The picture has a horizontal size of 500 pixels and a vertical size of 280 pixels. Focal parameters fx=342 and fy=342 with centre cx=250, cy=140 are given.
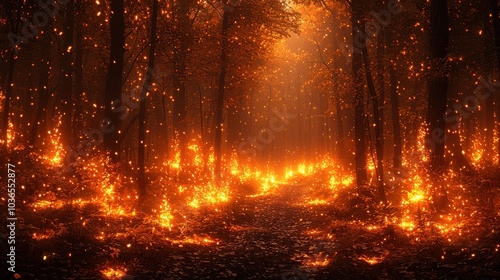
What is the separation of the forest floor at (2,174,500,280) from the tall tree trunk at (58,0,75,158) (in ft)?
30.5

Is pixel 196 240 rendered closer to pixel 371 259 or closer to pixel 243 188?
pixel 371 259

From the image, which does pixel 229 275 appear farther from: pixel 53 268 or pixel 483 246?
pixel 483 246

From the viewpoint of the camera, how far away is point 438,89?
10.4 meters

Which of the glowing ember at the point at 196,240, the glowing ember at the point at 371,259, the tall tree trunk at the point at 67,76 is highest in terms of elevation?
the tall tree trunk at the point at 67,76

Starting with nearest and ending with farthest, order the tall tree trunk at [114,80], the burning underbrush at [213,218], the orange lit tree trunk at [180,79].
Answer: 1. the burning underbrush at [213,218]
2. the tall tree trunk at [114,80]
3. the orange lit tree trunk at [180,79]

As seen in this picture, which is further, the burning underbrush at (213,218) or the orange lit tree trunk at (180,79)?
the orange lit tree trunk at (180,79)

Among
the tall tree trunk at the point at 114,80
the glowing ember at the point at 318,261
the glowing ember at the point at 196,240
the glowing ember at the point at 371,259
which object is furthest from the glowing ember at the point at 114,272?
the tall tree trunk at the point at 114,80

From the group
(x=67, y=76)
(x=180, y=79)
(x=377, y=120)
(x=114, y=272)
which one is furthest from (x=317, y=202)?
(x=67, y=76)

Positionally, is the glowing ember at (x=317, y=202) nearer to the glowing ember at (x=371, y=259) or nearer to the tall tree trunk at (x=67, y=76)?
the glowing ember at (x=371, y=259)

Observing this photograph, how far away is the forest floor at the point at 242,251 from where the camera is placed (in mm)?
6562

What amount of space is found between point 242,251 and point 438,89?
759cm

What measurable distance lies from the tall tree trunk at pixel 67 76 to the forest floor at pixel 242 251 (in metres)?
9.30

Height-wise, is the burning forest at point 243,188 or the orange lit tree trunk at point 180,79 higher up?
the orange lit tree trunk at point 180,79

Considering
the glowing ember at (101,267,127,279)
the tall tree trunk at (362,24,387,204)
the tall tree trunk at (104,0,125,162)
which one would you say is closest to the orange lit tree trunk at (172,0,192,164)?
the tall tree trunk at (104,0,125,162)
